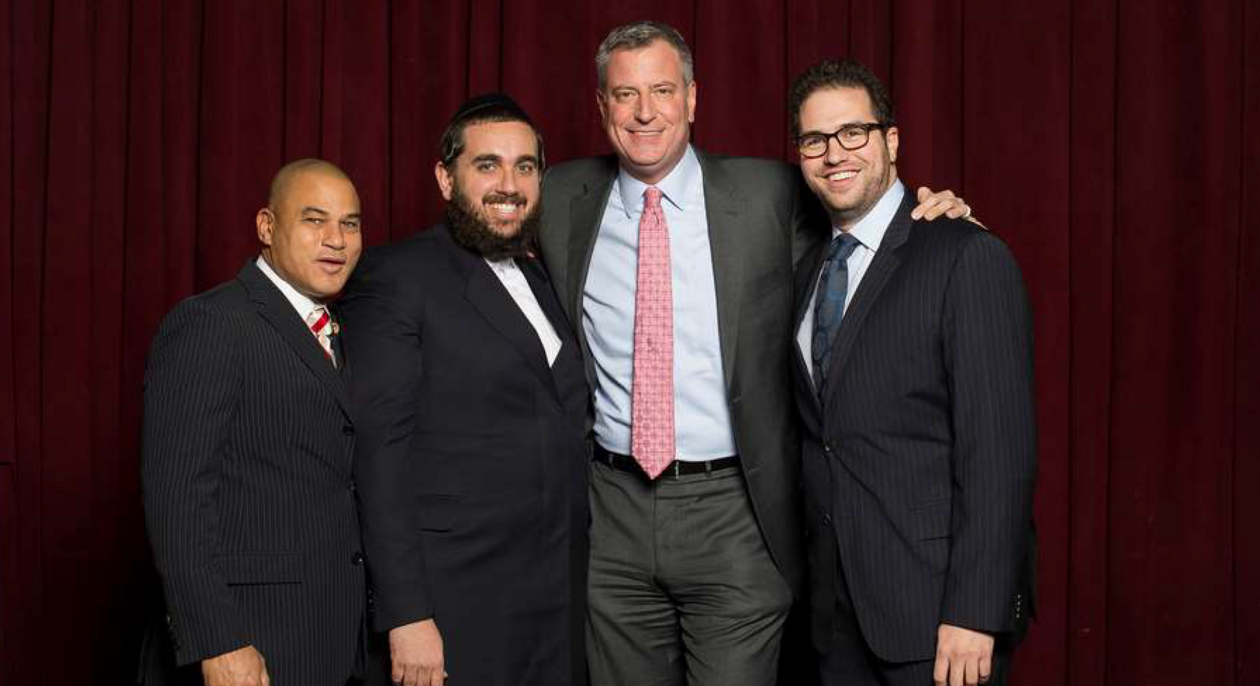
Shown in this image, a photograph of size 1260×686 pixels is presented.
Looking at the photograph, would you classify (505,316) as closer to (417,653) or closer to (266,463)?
(266,463)

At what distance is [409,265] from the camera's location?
2072 mm

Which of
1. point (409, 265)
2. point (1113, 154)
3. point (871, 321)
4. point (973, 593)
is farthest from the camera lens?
point (1113, 154)

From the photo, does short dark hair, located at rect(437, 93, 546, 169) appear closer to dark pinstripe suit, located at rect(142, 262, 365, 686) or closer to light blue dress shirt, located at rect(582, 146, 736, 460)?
light blue dress shirt, located at rect(582, 146, 736, 460)

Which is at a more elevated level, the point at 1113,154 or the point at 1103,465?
the point at 1113,154

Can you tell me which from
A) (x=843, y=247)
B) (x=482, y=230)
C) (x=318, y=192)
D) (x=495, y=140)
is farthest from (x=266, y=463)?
(x=843, y=247)

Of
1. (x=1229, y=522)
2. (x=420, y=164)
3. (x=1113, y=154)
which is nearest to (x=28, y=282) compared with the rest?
(x=420, y=164)

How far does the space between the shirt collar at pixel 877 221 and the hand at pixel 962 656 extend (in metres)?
0.65

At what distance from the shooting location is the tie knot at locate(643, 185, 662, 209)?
2258mm

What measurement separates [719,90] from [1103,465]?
147cm

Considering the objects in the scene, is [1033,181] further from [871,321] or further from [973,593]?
[973,593]

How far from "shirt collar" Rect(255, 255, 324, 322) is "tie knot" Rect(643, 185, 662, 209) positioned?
718 mm

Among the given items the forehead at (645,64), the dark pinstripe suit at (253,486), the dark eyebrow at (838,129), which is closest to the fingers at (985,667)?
the dark eyebrow at (838,129)

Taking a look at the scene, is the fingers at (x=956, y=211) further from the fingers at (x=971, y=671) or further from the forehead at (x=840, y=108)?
the fingers at (x=971, y=671)

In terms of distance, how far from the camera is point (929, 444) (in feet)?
5.93
